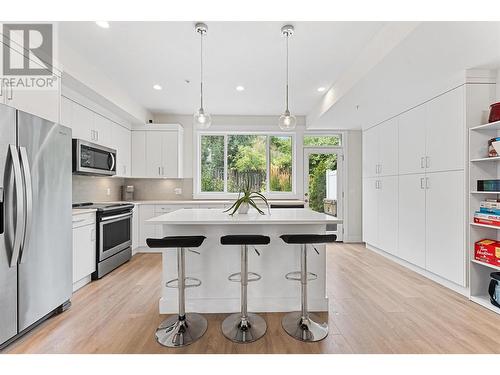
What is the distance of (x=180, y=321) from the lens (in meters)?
2.25

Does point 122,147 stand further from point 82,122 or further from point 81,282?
point 81,282

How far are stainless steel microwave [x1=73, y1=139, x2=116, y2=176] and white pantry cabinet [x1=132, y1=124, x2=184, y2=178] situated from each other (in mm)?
904

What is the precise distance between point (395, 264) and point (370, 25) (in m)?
3.33

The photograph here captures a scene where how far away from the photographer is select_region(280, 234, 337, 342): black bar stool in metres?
2.18

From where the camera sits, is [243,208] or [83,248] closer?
[243,208]

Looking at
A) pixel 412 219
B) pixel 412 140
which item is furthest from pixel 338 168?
pixel 412 219

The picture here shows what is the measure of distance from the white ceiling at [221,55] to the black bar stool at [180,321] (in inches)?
76.9

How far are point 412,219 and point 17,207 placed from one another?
4366 millimetres

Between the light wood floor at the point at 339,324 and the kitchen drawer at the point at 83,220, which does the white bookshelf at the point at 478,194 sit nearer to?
the light wood floor at the point at 339,324

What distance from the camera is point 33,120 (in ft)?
7.35

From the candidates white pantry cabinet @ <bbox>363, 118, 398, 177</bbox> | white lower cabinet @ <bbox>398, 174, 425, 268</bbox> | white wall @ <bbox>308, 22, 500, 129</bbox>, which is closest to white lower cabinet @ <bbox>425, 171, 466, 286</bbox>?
white lower cabinet @ <bbox>398, 174, 425, 268</bbox>

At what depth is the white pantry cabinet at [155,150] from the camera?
5.34 m

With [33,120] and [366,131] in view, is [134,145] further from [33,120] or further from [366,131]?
[366,131]
